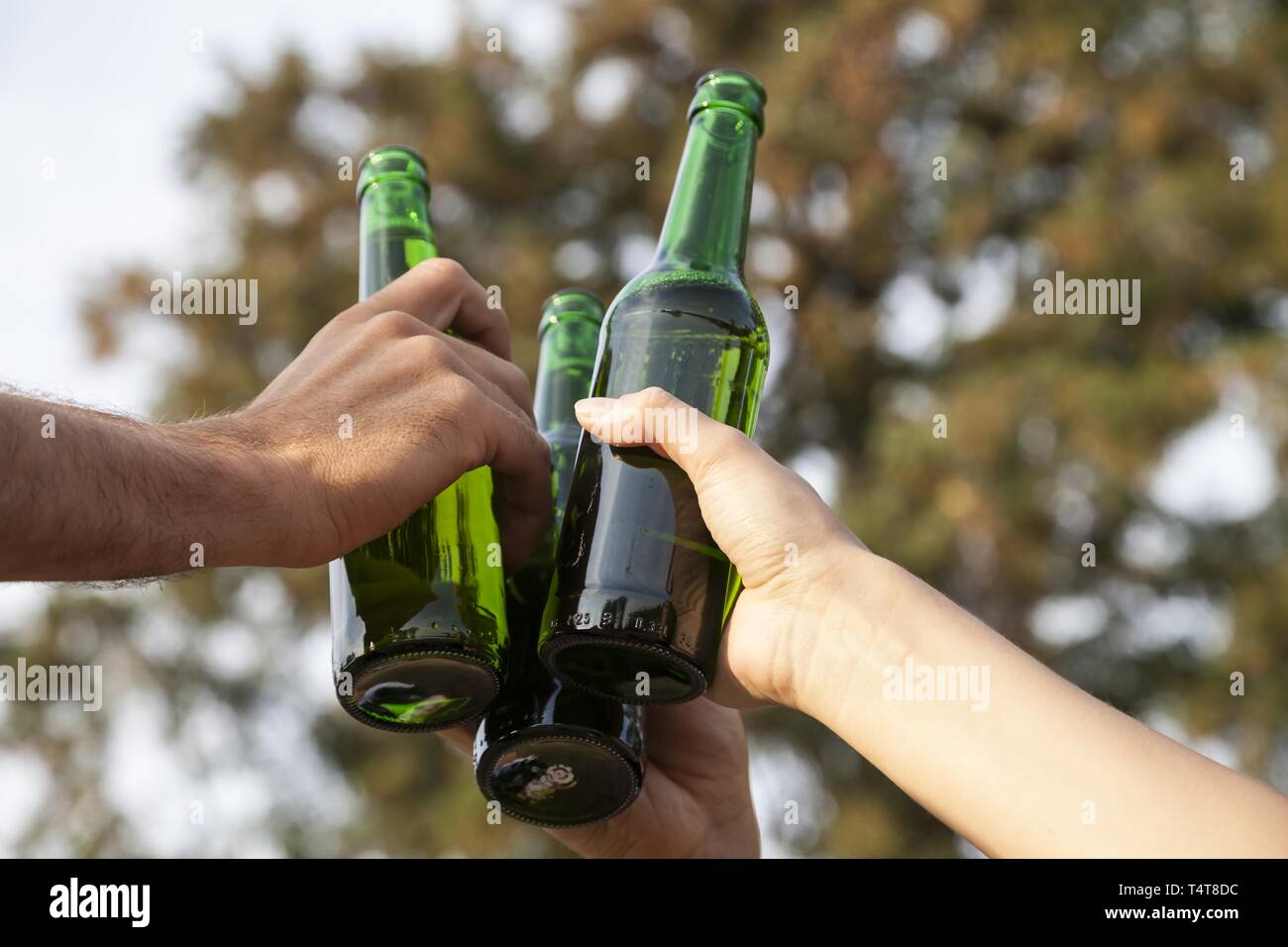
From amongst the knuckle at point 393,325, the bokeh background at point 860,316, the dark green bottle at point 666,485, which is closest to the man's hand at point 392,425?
the knuckle at point 393,325

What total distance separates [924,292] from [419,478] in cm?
602

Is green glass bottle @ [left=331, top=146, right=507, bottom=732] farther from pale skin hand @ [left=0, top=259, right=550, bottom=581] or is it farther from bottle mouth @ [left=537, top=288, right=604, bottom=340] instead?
bottle mouth @ [left=537, top=288, right=604, bottom=340]

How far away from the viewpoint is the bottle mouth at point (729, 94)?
1400 mm

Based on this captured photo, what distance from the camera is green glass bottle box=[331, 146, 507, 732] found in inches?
46.2

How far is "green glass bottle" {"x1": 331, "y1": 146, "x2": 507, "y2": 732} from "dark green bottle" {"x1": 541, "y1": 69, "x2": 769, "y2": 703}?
0.08 meters

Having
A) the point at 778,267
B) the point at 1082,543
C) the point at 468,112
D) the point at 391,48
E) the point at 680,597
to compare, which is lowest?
the point at 1082,543

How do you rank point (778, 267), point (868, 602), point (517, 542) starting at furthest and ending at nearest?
1. point (778, 267)
2. point (517, 542)
3. point (868, 602)

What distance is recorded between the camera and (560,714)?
1.23m

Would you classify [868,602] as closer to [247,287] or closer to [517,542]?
[517,542]

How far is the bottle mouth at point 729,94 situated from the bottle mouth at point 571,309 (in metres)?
0.29

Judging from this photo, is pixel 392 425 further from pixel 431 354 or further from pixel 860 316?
pixel 860 316

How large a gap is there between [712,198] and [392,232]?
39 centimetres

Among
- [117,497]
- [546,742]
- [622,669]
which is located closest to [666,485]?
[622,669]
